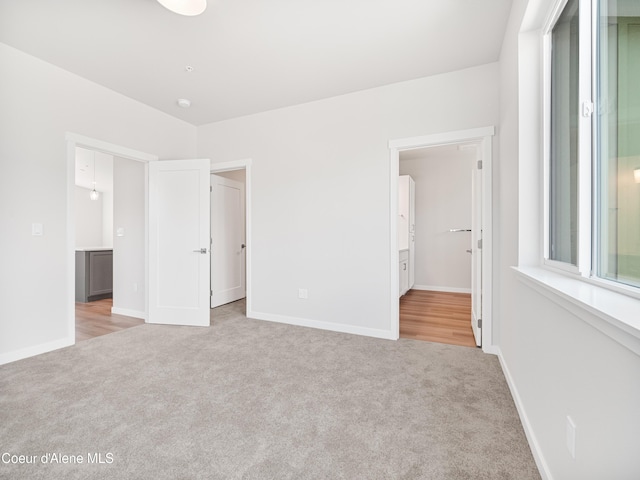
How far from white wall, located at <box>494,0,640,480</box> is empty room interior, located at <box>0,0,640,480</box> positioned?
0.01 metres

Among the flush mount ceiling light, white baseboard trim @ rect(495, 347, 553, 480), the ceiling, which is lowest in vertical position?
white baseboard trim @ rect(495, 347, 553, 480)

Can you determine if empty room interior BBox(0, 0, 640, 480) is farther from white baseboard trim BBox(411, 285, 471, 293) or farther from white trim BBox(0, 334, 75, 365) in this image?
white baseboard trim BBox(411, 285, 471, 293)

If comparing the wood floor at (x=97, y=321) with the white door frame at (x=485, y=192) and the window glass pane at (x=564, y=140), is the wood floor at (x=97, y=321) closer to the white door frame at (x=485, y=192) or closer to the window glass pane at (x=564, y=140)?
the white door frame at (x=485, y=192)

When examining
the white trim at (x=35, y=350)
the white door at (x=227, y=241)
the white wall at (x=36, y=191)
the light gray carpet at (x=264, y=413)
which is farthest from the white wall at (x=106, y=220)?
the light gray carpet at (x=264, y=413)

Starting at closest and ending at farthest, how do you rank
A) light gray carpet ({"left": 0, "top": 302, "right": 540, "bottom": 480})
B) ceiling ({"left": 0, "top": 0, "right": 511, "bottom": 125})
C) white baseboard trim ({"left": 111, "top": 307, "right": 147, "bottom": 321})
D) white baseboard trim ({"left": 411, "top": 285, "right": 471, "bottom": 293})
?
light gray carpet ({"left": 0, "top": 302, "right": 540, "bottom": 480}) < ceiling ({"left": 0, "top": 0, "right": 511, "bottom": 125}) < white baseboard trim ({"left": 111, "top": 307, "right": 147, "bottom": 321}) < white baseboard trim ({"left": 411, "top": 285, "right": 471, "bottom": 293})

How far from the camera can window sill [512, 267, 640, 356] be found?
27.1 inches

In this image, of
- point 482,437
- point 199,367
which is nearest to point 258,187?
point 199,367

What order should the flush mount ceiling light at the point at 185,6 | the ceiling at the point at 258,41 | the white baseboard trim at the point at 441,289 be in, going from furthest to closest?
the white baseboard trim at the point at 441,289, the ceiling at the point at 258,41, the flush mount ceiling light at the point at 185,6

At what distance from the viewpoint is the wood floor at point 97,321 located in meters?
3.45

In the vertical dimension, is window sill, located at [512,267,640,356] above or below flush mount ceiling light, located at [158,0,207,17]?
below

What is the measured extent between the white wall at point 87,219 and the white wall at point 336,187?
6.39 metres

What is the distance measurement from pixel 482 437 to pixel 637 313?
1.24 m

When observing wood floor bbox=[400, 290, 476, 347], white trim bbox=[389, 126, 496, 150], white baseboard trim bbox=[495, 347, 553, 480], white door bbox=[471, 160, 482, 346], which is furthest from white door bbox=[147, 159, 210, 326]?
white baseboard trim bbox=[495, 347, 553, 480]

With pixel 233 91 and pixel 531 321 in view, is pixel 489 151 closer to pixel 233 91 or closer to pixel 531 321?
pixel 531 321
